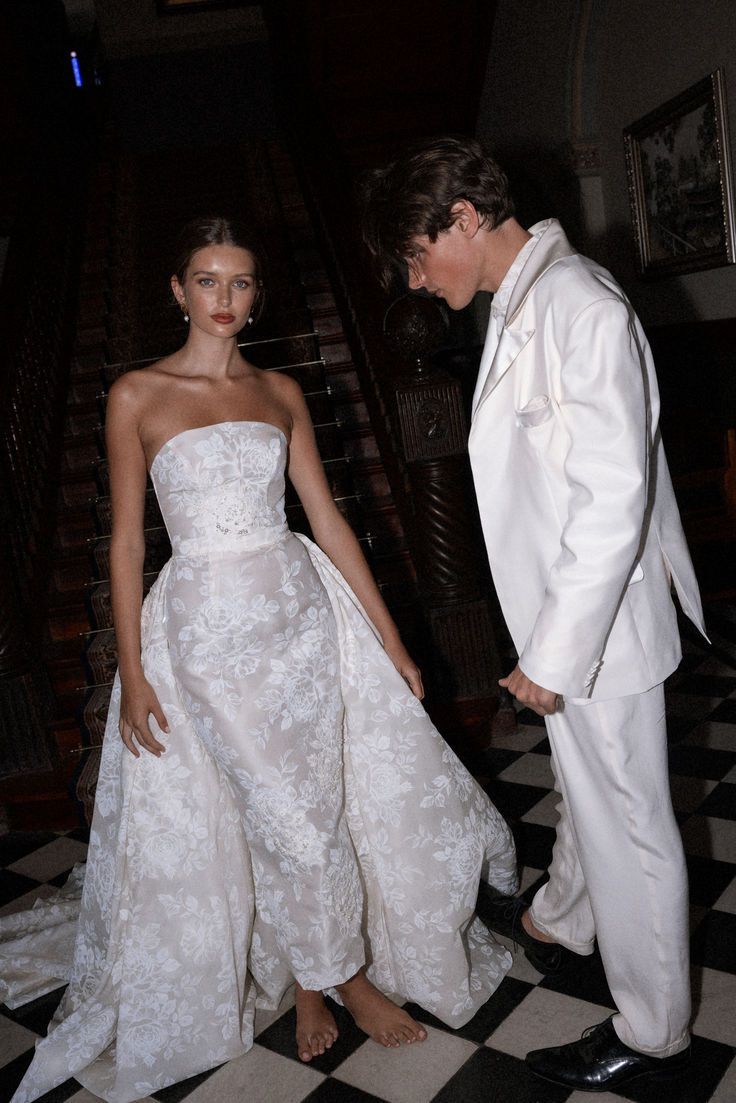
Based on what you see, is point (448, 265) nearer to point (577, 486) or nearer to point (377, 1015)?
point (577, 486)

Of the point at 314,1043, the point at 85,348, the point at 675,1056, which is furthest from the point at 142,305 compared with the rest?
the point at 675,1056

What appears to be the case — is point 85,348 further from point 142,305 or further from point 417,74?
point 417,74

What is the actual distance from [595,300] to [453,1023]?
1.73 metres

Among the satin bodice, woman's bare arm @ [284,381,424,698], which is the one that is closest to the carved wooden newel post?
woman's bare arm @ [284,381,424,698]

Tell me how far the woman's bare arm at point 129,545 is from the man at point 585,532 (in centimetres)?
73

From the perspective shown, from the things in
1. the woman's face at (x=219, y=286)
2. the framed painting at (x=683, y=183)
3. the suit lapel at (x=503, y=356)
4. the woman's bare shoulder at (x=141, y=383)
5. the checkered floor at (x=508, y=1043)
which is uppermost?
the framed painting at (x=683, y=183)

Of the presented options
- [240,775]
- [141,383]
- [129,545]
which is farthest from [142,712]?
[141,383]

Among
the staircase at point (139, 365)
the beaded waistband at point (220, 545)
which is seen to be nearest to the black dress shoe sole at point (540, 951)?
the beaded waistband at point (220, 545)

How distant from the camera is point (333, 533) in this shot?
8.16ft

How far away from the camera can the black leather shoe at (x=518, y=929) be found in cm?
244

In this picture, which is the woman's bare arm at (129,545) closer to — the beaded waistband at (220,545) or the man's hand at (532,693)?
the beaded waistband at (220,545)

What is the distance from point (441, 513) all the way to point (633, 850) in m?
2.33

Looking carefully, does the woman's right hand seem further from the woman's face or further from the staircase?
the staircase

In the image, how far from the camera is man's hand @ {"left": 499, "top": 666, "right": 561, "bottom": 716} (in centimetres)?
165
